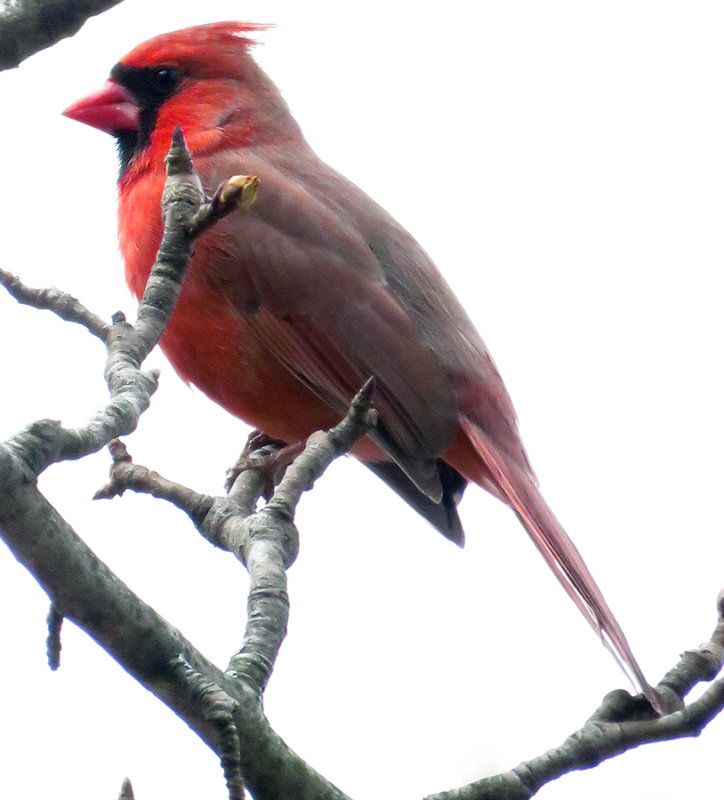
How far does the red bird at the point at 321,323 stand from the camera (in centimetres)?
320

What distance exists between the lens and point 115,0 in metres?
2.24

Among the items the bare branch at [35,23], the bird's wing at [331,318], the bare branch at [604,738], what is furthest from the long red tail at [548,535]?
the bare branch at [35,23]

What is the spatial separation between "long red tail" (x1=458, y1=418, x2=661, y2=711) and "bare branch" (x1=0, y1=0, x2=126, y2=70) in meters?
1.56

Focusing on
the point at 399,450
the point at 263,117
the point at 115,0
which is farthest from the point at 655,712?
the point at 263,117

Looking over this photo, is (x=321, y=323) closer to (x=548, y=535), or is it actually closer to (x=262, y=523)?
(x=548, y=535)

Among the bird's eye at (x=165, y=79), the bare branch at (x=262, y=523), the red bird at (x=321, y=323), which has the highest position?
the bird's eye at (x=165, y=79)

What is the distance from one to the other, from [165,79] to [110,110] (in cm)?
21

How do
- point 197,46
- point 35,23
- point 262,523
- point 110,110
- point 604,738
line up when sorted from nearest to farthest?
point 604,738, point 262,523, point 35,23, point 110,110, point 197,46

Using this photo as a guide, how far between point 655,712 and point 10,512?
1035 mm

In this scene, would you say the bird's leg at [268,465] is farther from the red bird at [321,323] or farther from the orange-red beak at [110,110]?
the orange-red beak at [110,110]

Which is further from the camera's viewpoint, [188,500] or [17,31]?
[188,500]

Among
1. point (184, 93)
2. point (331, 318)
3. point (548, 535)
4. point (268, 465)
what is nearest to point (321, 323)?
point (331, 318)

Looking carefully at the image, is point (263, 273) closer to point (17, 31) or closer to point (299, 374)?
point (299, 374)

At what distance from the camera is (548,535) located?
3.12 meters
